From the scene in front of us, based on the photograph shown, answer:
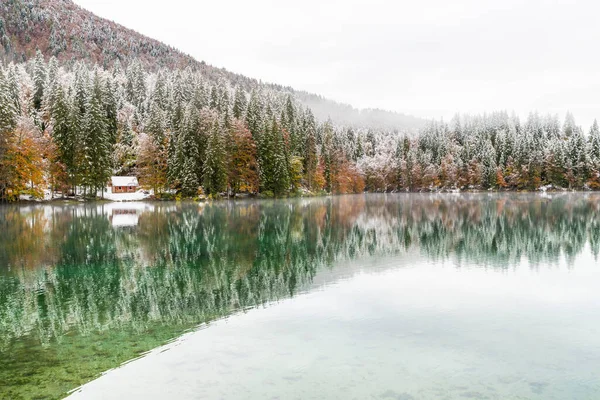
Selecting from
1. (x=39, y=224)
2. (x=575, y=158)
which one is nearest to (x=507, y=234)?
(x=39, y=224)

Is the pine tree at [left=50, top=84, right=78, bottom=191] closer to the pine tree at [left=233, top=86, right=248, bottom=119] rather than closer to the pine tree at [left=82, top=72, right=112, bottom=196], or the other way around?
the pine tree at [left=82, top=72, right=112, bottom=196]

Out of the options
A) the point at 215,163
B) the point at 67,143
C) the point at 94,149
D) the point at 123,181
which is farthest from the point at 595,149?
the point at 67,143

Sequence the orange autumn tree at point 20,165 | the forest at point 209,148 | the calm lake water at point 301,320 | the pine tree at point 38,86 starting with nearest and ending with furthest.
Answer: the calm lake water at point 301,320 → the orange autumn tree at point 20,165 → the forest at point 209,148 → the pine tree at point 38,86

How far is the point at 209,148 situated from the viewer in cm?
7312

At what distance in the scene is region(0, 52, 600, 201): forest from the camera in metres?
68.2

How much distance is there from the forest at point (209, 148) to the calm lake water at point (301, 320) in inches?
1875

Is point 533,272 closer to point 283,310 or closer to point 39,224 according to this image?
point 283,310

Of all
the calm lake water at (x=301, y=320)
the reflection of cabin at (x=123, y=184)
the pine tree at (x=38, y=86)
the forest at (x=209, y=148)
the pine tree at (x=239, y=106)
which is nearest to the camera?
the calm lake water at (x=301, y=320)

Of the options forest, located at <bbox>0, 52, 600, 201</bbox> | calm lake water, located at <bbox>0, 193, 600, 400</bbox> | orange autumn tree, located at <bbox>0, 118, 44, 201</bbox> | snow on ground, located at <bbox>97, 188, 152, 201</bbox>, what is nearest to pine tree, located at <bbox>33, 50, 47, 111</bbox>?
forest, located at <bbox>0, 52, 600, 201</bbox>

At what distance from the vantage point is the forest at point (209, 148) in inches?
2685

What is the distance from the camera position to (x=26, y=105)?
306 ft

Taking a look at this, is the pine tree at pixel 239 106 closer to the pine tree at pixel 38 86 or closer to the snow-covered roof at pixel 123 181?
the snow-covered roof at pixel 123 181

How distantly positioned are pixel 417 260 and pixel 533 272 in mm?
4751

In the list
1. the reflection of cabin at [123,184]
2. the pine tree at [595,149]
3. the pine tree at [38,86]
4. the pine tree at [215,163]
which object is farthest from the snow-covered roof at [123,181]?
the pine tree at [595,149]
